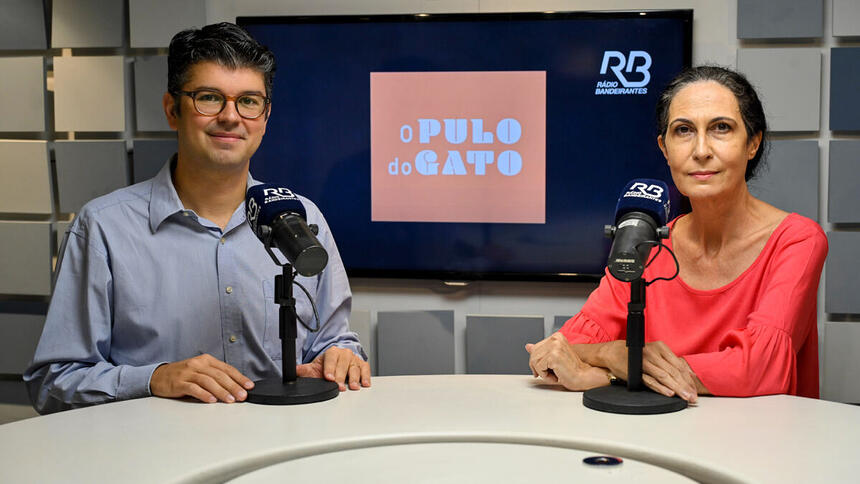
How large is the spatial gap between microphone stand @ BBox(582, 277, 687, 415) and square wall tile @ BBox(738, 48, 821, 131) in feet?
6.54

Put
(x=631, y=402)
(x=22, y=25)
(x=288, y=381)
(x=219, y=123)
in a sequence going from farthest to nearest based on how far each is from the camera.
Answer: (x=22, y=25), (x=219, y=123), (x=288, y=381), (x=631, y=402)

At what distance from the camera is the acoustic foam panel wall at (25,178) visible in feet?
12.1

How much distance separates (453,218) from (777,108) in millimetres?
1405

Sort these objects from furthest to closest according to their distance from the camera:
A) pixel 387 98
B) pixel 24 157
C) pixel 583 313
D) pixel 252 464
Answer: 1. pixel 24 157
2. pixel 387 98
3. pixel 583 313
4. pixel 252 464

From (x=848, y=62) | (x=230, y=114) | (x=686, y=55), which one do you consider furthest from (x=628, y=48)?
(x=230, y=114)

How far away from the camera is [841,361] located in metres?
3.31

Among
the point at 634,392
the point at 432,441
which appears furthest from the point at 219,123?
the point at 634,392

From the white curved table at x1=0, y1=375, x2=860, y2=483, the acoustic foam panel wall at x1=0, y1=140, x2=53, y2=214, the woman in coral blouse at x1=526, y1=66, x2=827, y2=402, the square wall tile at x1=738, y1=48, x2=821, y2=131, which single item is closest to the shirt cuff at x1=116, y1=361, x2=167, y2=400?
the white curved table at x1=0, y1=375, x2=860, y2=483

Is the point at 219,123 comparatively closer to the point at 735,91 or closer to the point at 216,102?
the point at 216,102

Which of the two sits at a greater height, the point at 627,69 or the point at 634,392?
the point at 627,69

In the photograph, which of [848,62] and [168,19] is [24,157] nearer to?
[168,19]

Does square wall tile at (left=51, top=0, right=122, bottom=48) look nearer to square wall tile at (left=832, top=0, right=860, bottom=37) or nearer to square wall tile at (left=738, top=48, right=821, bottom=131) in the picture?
square wall tile at (left=738, top=48, right=821, bottom=131)

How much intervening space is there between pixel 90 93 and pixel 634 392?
9.65 feet

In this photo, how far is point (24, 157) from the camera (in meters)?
3.68
